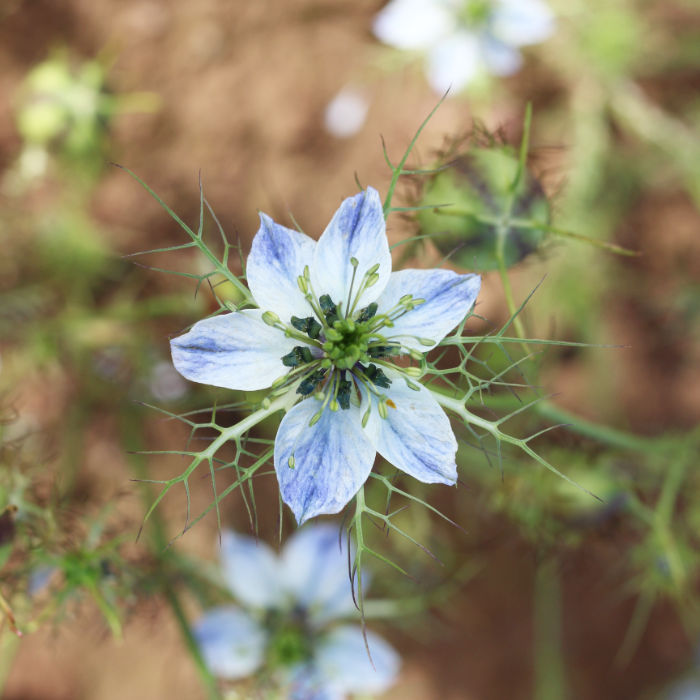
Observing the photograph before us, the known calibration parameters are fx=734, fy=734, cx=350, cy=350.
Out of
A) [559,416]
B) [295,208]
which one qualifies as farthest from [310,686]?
[295,208]

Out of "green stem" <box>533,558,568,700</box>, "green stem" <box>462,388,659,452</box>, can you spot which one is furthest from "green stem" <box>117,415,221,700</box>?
"green stem" <box>533,558,568,700</box>

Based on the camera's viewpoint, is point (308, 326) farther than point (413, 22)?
No

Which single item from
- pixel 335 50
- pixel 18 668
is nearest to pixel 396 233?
pixel 335 50

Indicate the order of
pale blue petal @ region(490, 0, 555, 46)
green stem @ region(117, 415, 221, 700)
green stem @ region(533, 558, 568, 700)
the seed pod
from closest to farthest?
1. the seed pod
2. green stem @ region(117, 415, 221, 700)
3. pale blue petal @ region(490, 0, 555, 46)
4. green stem @ region(533, 558, 568, 700)

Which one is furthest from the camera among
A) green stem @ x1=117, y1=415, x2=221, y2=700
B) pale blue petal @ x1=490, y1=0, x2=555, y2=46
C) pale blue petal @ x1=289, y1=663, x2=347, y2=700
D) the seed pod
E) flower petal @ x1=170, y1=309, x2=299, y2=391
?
pale blue petal @ x1=490, y1=0, x2=555, y2=46

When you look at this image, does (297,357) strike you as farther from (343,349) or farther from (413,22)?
(413,22)

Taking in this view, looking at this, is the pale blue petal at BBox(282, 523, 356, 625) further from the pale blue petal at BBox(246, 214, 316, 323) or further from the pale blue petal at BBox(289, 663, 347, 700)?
the pale blue petal at BBox(246, 214, 316, 323)

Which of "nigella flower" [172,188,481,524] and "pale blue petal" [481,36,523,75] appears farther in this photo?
"pale blue petal" [481,36,523,75]

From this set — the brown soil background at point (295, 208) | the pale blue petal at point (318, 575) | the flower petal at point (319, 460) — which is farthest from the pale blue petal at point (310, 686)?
the flower petal at point (319, 460)

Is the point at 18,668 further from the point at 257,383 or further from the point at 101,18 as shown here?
the point at 101,18
